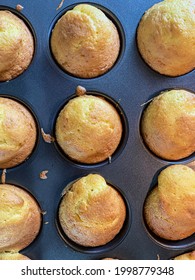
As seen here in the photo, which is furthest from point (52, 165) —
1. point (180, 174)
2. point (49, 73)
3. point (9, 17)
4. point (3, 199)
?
point (9, 17)

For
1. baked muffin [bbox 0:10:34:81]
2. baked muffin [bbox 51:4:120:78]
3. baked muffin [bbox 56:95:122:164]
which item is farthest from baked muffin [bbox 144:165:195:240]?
baked muffin [bbox 0:10:34:81]

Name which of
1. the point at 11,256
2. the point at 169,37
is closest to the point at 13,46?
the point at 169,37

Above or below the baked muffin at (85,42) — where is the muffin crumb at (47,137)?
below

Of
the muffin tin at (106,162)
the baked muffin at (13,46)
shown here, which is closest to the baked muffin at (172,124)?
the muffin tin at (106,162)

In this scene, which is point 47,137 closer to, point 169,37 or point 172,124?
point 172,124

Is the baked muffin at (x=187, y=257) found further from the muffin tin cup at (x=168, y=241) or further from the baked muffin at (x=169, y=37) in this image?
the baked muffin at (x=169, y=37)
